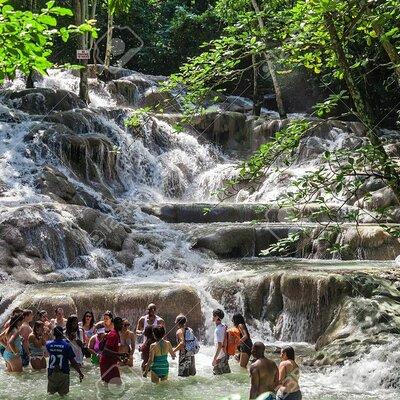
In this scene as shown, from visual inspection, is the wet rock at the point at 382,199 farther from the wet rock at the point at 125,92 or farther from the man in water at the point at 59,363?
the wet rock at the point at 125,92

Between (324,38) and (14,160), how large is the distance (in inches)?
595

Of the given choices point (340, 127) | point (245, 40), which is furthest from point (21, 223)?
point (340, 127)

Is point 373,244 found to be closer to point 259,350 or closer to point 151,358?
point 151,358

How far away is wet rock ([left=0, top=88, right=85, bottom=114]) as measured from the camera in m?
24.6

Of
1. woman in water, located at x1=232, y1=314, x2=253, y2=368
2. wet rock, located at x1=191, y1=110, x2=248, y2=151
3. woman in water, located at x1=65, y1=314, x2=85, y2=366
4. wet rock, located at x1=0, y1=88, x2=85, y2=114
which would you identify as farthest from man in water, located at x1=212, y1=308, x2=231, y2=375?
wet rock, located at x1=191, y1=110, x2=248, y2=151

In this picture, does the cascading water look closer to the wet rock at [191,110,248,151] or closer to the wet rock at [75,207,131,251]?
the wet rock at [75,207,131,251]

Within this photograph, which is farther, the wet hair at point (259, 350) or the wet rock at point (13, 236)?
the wet rock at point (13, 236)

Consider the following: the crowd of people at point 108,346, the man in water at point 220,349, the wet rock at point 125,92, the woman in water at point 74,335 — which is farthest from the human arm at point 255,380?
the wet rock at point 125,92

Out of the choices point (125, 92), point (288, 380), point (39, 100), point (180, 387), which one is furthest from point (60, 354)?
point (125, 92)

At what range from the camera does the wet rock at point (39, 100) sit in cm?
2462

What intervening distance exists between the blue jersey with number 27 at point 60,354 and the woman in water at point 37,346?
1.71 metres

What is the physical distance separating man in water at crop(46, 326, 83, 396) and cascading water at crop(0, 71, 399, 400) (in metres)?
0.52

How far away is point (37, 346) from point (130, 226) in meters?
8.31

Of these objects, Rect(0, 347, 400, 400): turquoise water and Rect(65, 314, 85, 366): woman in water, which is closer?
Rect(0, 347, 400, 400): turquoise water
